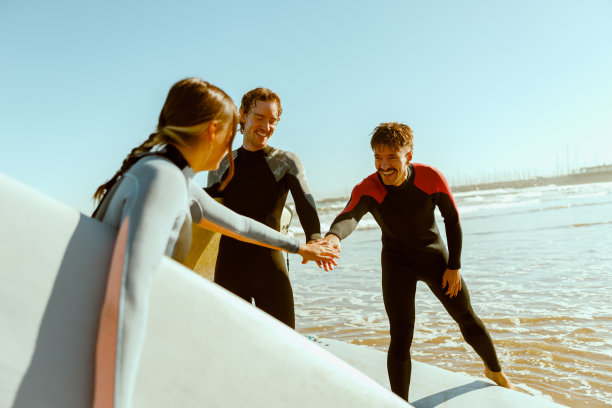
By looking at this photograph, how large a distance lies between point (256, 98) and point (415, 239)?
126cm

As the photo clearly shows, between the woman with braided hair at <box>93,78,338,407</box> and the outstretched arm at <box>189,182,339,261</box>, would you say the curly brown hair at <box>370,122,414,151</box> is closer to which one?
the outstretched arm at <box>189,182,339,261</box>

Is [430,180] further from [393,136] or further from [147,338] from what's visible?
[147,338]

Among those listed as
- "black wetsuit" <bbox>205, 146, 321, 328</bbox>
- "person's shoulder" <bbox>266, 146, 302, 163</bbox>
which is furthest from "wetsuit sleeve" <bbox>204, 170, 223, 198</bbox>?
"person's shoulder" <bbox>266, 146, 302, 163</bbox>

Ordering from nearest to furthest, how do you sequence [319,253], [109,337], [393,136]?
[109,337]
[319,253]
[393,136]

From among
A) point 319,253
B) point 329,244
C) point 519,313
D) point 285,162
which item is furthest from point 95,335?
point 519,313

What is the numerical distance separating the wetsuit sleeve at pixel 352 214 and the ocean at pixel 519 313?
1600 mm

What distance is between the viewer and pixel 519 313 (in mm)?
4324

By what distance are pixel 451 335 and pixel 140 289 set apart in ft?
12.0

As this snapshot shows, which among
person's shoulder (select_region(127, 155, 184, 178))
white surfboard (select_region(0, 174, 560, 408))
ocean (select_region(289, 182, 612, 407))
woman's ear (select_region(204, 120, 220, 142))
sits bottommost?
ocean (select_region(289, 182, 612, 407))

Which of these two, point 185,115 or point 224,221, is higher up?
point 185,115

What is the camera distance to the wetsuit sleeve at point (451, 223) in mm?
2533

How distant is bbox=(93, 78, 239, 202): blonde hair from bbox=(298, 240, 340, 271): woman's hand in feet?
2.92

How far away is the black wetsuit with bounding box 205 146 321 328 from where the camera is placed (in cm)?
246

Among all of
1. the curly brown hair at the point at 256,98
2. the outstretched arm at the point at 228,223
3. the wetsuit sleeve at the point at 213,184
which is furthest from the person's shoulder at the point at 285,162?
the outstretched arm at the point at 228,223
